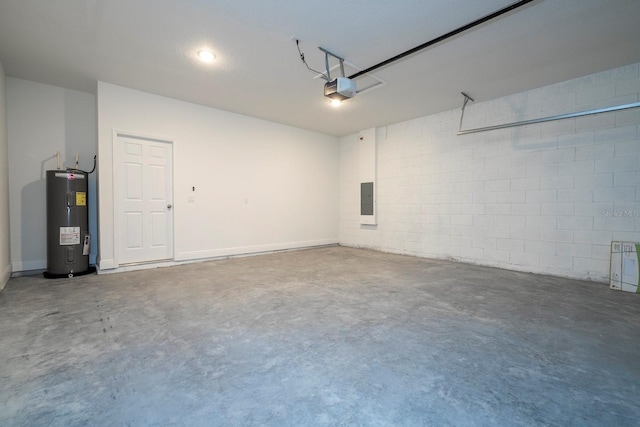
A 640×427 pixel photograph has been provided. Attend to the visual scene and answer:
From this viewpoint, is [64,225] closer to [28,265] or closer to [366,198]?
[28,265]

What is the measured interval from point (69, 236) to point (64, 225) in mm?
172

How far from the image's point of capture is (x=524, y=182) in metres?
4.62

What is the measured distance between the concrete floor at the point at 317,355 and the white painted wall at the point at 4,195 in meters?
0.36

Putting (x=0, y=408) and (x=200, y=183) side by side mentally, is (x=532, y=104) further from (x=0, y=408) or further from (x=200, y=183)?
(x=0, y=408)

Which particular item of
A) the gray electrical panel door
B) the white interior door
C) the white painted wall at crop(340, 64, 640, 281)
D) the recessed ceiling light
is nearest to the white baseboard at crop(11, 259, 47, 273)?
the white interior door

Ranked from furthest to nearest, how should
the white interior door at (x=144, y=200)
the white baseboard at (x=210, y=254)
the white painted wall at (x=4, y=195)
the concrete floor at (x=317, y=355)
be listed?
the white interior door at (x=144, y=200) < the white baseboard at (x=210, y=254) < the white painted wall at (x=4, y=195) < the concrete floor at (x=317, y=355)

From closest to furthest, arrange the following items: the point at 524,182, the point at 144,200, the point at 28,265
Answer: the point at 28,265
the point at 524,182
the point at 144,200

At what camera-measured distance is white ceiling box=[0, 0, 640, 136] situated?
2719 mm

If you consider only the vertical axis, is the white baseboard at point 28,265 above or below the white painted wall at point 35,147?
below

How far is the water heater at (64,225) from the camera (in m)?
4.09

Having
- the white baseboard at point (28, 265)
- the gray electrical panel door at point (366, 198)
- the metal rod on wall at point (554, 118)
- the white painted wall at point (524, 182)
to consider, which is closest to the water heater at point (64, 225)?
the white baseboard at point (28, 265)

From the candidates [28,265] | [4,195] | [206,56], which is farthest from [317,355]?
[28,265]

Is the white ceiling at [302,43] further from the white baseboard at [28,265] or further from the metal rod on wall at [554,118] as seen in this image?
the white baseboard at [28,265]

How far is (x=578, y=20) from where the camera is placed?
2842mm
